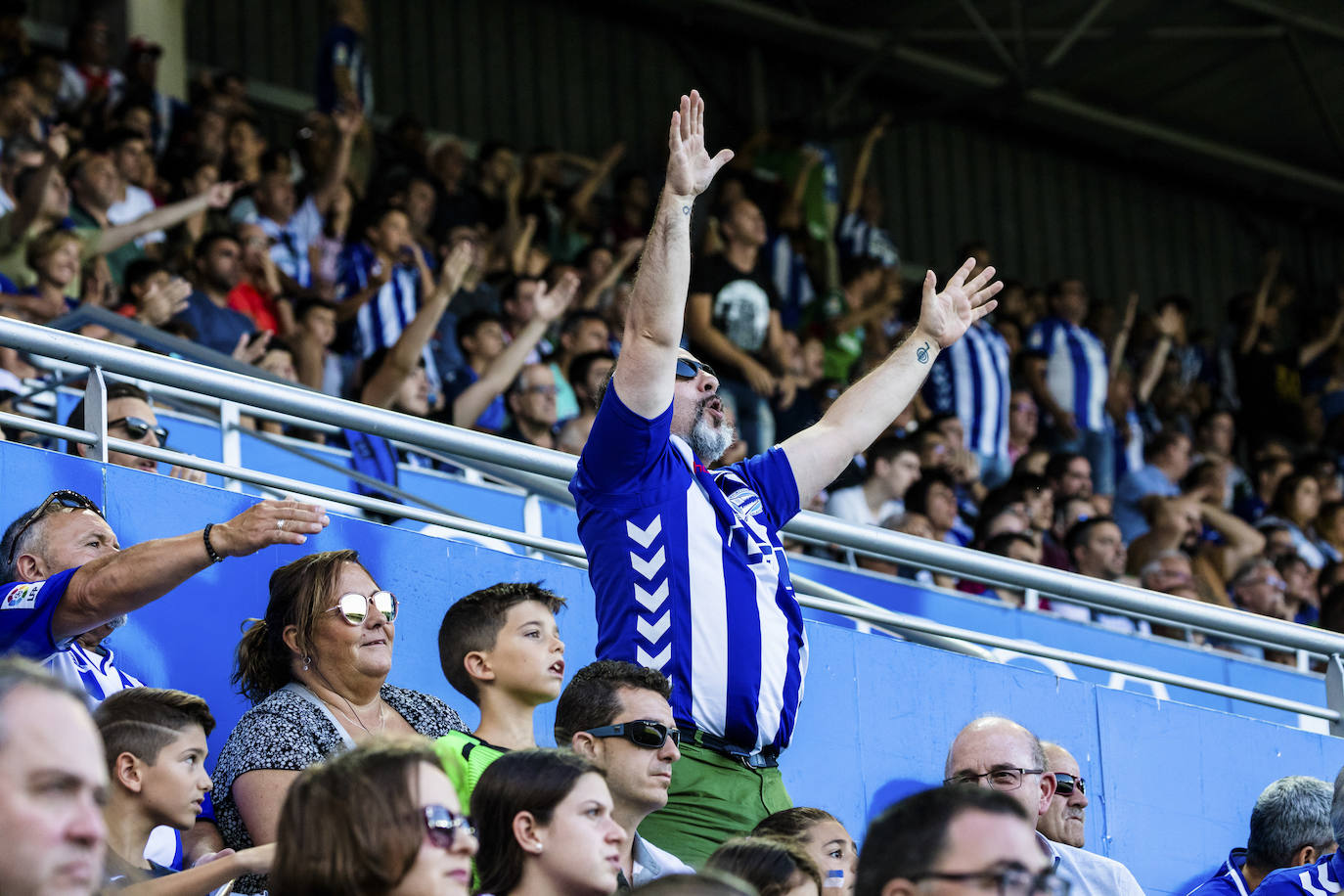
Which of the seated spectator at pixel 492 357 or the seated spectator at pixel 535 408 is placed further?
the seated spectator at pixel 535 408

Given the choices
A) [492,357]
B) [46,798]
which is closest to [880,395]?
[46,798]

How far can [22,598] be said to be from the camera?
3.53 meters

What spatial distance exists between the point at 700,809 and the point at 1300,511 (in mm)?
7274

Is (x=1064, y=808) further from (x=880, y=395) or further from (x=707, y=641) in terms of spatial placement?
(x=707, y=641)

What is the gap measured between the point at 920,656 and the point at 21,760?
372 centimetres

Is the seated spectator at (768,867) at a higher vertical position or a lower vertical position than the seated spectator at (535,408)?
lower

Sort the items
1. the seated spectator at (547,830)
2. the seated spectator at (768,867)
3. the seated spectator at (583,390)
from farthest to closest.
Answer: the seated spectator at (583,390) → the seated spectator at (768,867) → the seated spectator at (547,830)

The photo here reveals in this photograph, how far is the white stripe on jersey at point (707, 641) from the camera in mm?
3873

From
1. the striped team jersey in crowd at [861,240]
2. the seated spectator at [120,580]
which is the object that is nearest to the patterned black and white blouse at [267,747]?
the seated spectator at [120,580]

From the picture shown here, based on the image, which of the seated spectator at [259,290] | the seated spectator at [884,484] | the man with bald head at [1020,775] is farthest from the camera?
the seated spectator at [884,484]

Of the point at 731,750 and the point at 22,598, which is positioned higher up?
the point at 22,598

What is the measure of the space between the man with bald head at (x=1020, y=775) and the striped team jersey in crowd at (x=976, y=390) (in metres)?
5.44

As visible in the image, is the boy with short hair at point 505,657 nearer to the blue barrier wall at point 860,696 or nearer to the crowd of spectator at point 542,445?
the crowd of spectator at point 542,445

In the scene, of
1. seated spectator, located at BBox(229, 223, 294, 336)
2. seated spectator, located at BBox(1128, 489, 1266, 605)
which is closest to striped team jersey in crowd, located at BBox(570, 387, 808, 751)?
seated spectator, located at BBox(229, 223, 294, 336)
